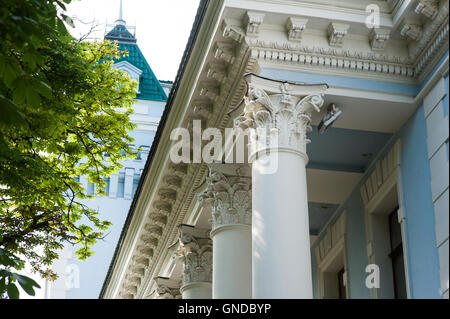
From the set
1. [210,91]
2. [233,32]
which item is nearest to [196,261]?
[210,91]

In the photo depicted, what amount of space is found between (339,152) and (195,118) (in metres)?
3.16

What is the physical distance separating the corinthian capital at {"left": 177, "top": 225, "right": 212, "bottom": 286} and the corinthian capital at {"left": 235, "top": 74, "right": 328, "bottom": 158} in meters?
6.16

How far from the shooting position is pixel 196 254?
19609 mm

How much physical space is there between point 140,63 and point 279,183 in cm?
3670

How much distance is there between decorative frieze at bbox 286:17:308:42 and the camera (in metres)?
14.1

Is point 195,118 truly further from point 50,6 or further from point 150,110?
point 150,110

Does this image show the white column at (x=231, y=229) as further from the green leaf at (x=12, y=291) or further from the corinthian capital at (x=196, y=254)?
the green leaf at (x=12, y=291)

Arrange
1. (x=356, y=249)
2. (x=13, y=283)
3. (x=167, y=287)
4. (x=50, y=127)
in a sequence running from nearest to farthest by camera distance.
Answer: (x=13, y=283) → (x=50, y=127) → (x=356, y=249) → (x=167, y=287)

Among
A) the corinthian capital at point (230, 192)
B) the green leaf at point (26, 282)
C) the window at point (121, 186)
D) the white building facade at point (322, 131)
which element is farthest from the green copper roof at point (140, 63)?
the green leaf at point (26, 282)

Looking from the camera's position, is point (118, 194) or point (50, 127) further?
point (118, 194)

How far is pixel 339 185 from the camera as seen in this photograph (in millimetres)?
18500

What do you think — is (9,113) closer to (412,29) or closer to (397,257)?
(412,29)

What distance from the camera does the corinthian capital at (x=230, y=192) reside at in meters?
16.2
